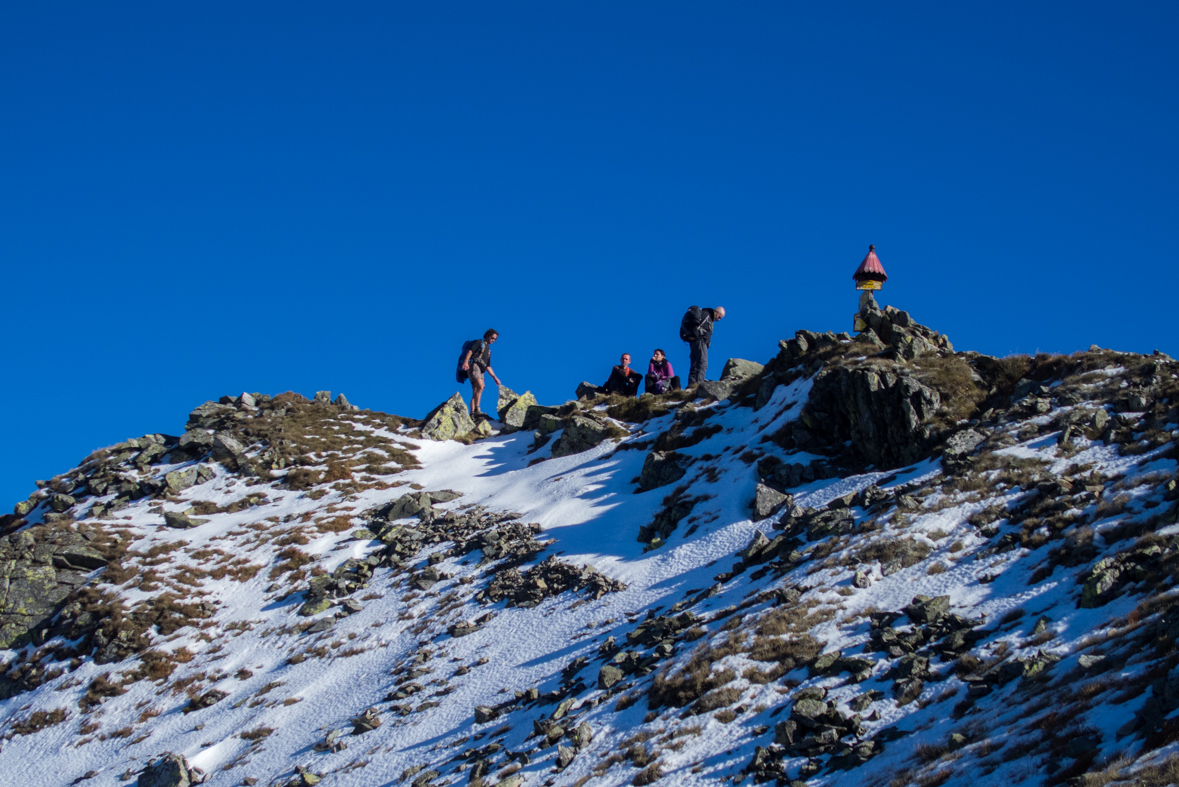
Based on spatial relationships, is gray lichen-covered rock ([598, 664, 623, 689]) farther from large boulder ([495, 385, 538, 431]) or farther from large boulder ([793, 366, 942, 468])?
large boulder ([495, 385, 538, 431])

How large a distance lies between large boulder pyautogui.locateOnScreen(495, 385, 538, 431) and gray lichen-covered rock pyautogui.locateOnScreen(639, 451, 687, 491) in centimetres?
1261

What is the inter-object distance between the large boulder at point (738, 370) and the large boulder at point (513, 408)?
1002cm

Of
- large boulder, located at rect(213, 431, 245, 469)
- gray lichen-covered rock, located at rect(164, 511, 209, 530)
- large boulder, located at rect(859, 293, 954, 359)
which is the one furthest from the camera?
large boulder, located at rect(213, 431, 245, 469)

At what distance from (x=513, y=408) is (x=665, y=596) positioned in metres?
22.1

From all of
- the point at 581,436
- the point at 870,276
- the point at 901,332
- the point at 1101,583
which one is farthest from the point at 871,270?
the point at 1101,583

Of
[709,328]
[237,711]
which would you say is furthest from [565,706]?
[709,328]

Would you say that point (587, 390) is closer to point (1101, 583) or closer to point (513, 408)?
point (513, 408)

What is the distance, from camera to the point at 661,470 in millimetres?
26781

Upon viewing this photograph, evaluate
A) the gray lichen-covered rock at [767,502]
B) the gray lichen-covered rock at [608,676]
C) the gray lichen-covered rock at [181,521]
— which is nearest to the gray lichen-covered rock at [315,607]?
the gray lichen-covered rock at [181,521]

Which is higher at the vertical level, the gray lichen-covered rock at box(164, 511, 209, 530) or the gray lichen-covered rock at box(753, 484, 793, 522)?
the gray lichen-covered rock at box(164, 511, 209, 530)

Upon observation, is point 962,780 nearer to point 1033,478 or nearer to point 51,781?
point 1033,478

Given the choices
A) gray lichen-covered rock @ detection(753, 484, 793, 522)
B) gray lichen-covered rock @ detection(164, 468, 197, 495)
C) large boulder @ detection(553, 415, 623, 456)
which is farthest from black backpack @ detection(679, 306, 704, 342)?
gray lichen-covered rock @ detection(164, 468, 197, 495)

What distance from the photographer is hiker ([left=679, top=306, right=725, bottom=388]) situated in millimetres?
35250

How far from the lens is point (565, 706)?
15.2 m
